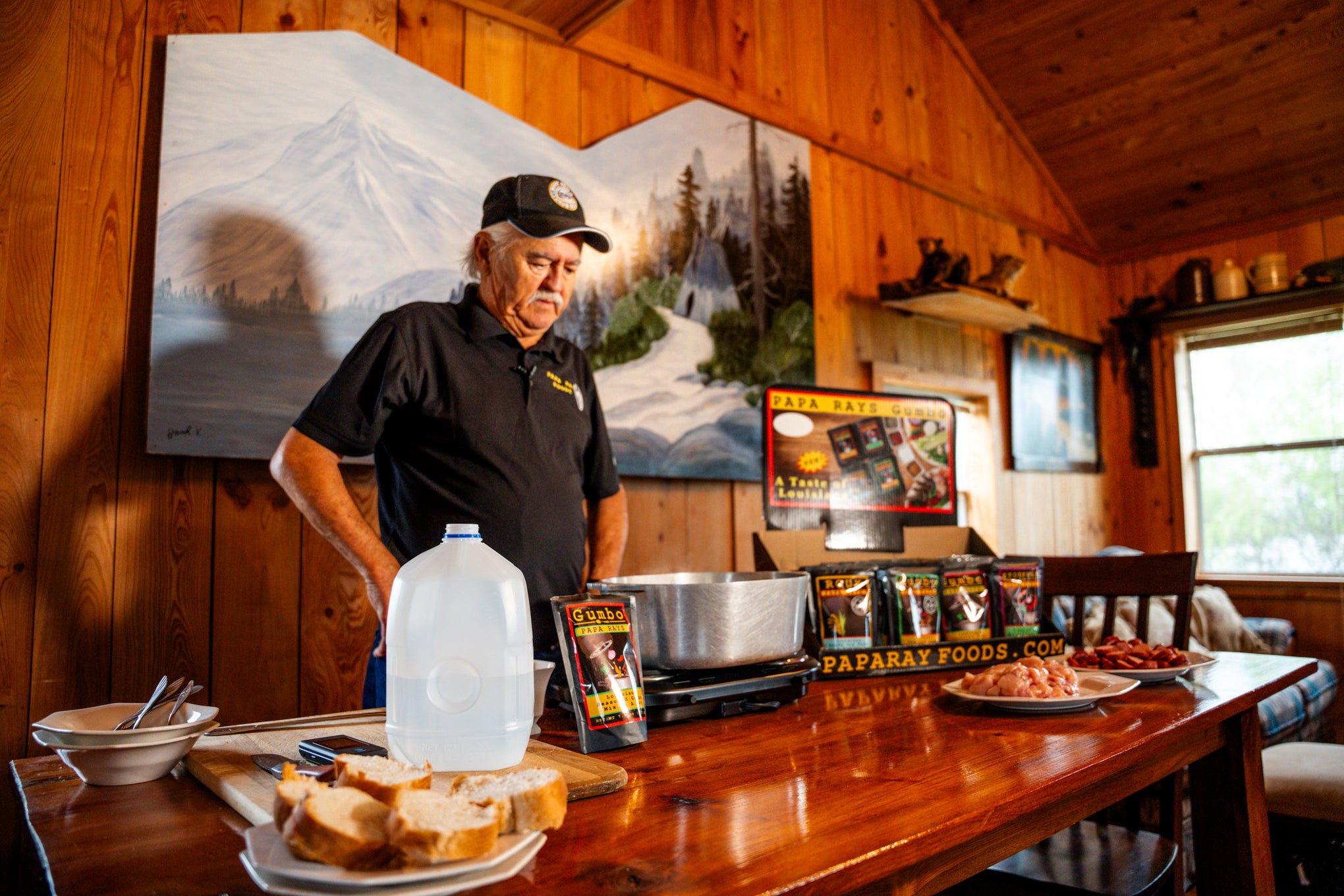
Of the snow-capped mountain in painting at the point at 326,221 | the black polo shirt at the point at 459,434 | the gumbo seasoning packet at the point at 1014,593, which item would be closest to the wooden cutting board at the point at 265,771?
the black polo shirt at the point at 459,434

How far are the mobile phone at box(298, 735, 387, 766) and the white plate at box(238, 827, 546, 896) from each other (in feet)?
0.96

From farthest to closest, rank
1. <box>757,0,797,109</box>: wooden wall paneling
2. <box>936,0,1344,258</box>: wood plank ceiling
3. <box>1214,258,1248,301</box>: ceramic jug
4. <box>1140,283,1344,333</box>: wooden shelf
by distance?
<box>1214,258,1248,301</box>: ceramic jug, <box>1140,283,1344,333</box>: wooden shelf, <box>936,0,1344,258</box>: wood plank ceiling, <box>757,0,797,109</box>: wooden wall paneling

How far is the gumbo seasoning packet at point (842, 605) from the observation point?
1.53 m

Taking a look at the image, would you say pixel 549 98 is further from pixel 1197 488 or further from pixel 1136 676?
pixel 1197 488

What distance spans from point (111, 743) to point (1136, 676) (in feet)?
4.77

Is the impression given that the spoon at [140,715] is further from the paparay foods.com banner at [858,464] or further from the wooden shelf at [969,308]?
the wooden shelf at [969,308]

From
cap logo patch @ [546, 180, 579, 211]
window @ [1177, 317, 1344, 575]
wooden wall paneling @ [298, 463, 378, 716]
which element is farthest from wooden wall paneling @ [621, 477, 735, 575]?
window @ [1177, 317, 1344, 575]

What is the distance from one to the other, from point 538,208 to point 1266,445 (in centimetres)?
466

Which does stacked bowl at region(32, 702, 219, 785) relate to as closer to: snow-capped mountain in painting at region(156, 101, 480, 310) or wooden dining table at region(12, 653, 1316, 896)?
wooden dining table at region(12, 653, 1316, 896)

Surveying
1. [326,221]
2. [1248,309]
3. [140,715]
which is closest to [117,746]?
[140,715]

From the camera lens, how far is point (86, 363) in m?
1.93

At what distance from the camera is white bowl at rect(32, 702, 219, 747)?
0.85m

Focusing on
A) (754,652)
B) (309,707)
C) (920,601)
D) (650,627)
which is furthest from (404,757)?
(309,707)

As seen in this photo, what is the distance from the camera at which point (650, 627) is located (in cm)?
118
